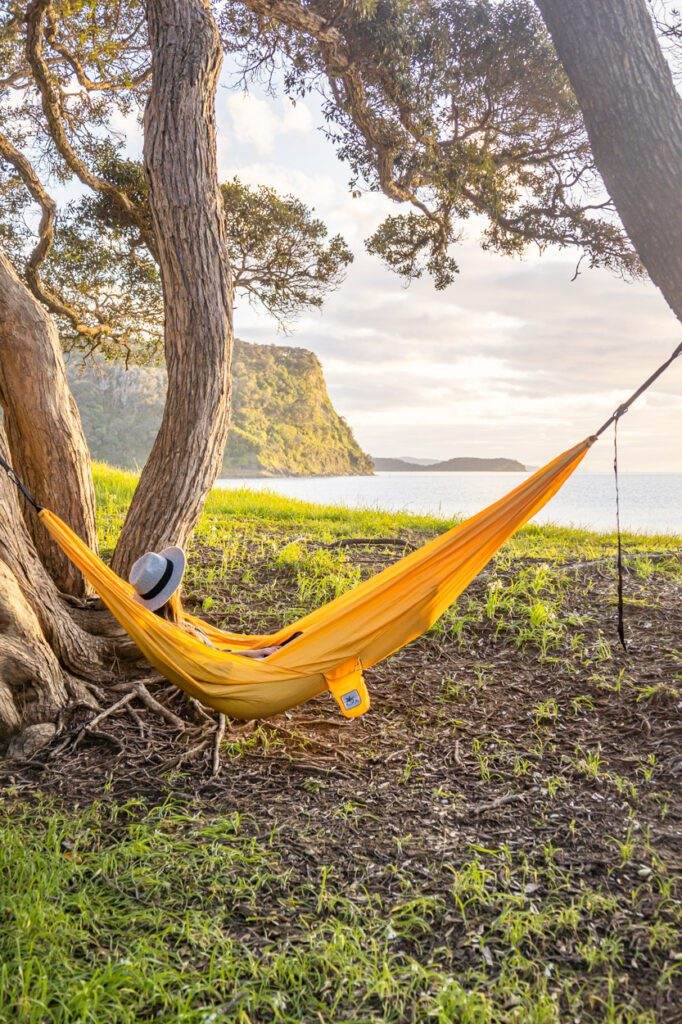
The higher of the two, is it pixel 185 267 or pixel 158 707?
pixel 185 267

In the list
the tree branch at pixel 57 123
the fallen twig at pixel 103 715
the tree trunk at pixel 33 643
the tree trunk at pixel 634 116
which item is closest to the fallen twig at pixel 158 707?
the fallen twig at pixel 103 715

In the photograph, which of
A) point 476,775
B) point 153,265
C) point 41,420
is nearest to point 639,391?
point 476,775

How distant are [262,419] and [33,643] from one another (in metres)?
31.4

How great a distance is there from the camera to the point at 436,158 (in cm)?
457

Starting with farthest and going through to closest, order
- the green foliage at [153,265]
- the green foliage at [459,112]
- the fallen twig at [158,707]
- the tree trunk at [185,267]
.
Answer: the green foliage at [153,265] → the green foliage at [459,112] → the tree trunk at [185,267] → the fallen twig at [158,707]

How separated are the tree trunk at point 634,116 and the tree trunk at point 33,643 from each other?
7.21 ft

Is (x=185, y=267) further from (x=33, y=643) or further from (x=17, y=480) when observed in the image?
(x=33, y=643)

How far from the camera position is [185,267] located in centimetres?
293

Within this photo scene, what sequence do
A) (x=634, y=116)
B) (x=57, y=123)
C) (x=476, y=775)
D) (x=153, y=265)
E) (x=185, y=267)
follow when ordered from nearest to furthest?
1. (x=634, y=116)
2. (x=476, y=775)
3. (x=185, y=267)
4. (x=57, y=123)
5. (x=153, y=265)

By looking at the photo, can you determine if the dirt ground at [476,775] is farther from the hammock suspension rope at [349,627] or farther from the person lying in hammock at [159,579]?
the person lying in hammock at [159,579]

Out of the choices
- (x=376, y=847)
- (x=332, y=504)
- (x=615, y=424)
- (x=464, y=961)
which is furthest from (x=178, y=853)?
(x=332, y=504)

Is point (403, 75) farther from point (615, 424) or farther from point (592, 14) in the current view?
point (615, 424)

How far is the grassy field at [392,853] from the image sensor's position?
1.45m

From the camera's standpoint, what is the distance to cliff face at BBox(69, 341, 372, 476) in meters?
31.7
